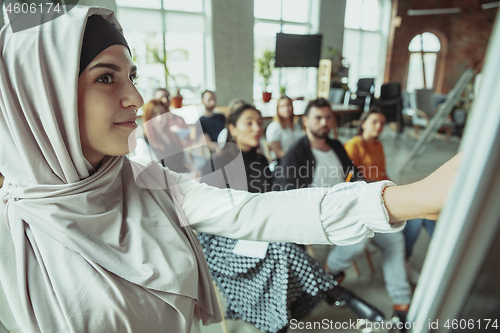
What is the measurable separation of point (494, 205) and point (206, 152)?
426 millimetres

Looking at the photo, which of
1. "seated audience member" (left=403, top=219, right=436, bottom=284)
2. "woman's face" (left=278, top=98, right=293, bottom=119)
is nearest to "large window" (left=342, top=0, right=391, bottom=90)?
"woman's face" (left=278, top=98, right=293, bottom=119)

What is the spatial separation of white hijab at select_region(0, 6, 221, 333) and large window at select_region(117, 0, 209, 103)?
1.5 inches

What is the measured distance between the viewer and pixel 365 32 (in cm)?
40

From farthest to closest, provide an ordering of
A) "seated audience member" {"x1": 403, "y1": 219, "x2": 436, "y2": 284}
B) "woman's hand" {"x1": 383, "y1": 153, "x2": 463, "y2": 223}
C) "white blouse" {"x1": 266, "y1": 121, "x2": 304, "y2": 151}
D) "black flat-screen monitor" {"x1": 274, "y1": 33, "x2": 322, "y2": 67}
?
"seated audience member" {"x1": 403, "y1": 219, "x2": 436, "y2": 284} → "white blouse" {"x1": 266, "y1": 121, "x2": 304, "y2": 151} → "black flat-screen monitor" {"x1": 274, "y1": 33, "x2": 322, "y2": 67} → "woman's hand" {"x1": 383, "y1": 153, "x2": 463, "y2": 223}

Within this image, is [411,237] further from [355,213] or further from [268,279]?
[355,213]

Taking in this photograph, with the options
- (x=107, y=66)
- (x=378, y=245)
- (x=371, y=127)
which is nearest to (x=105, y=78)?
(x=107, y=66)

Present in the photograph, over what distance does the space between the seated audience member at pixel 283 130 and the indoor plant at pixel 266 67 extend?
0.06 metres

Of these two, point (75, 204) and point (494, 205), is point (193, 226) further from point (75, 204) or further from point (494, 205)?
point (494, 205)

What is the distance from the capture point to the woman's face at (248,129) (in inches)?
24.0

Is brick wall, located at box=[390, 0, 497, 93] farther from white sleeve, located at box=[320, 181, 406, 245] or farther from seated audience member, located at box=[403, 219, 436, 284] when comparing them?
seated audience member, located at box=[403, 219, 436, 284]

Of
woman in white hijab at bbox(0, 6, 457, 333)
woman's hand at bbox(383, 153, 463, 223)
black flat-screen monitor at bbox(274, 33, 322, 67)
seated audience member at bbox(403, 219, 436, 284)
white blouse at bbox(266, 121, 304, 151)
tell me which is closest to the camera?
woman's hand at bbox(383, 153, 463, 223)

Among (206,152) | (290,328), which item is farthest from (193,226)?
(290,328)

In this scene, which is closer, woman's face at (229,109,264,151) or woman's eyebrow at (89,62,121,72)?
woman's eyebrow at (89,62,121,72)

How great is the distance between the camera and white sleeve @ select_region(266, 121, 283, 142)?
709 mm
